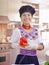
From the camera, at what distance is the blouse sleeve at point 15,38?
1.21 m

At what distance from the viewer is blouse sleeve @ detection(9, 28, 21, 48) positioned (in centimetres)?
121

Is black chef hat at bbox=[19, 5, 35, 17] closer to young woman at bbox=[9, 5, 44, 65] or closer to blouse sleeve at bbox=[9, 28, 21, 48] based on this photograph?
young woman at bbox=[9, 5, 44, 65]

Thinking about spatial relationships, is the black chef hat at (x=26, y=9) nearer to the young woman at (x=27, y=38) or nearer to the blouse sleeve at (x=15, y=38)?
the young woman at (x=27, y=38)

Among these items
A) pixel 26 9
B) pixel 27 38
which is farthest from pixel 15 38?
pixel 26 9

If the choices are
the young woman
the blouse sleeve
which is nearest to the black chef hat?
the young woman

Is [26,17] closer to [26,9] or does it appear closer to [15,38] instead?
[26,9]

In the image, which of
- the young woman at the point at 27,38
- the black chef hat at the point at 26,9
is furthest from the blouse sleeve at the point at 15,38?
the black chef hat at the point at 26,9

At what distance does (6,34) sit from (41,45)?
261 mm

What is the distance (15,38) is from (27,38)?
83mm

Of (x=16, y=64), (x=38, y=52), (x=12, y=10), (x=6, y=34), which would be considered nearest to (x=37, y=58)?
(x=38, y=52)

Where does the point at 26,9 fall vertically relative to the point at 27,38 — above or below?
above

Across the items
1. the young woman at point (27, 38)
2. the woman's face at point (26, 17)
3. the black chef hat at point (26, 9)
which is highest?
Answer: the black chef hat at point (26, 9)

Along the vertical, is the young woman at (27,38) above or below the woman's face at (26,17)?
below

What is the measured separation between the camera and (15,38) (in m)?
1.21
